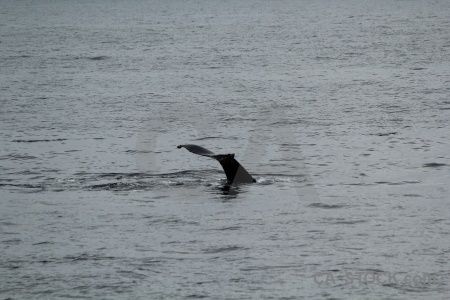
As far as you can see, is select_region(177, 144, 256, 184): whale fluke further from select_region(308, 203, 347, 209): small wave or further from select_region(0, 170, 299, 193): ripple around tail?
select_region(308, 203, 347, 209): small wave

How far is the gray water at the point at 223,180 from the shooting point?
7.87m

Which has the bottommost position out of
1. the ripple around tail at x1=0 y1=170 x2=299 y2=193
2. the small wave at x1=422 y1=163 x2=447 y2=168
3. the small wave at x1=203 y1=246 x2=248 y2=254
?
the ripple around tail at x1=0 y1=170 x2=299 y2=193

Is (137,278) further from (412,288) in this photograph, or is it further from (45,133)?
(45,133)

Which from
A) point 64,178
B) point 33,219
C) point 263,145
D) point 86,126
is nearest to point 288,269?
point 33,219

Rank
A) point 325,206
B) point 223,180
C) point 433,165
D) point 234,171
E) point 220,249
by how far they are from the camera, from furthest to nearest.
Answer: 1. point 433,165
2. point 223,180
3. point 234,171
4. point 325,206
5. point 220,249

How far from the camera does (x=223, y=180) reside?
11.4 metres

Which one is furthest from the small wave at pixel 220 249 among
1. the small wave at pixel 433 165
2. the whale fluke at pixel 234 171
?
the small wave at pixel 433 165

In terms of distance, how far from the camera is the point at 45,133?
15.0 metres

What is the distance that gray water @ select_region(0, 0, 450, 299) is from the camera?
25.8ft

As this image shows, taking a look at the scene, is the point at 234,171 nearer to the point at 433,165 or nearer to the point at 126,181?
the point at 126,181

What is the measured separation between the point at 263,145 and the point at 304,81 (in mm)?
8134

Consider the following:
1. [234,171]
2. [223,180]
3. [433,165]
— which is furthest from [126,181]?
[433,165]

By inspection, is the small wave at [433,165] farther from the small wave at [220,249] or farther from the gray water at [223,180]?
the small wave at [220,249]

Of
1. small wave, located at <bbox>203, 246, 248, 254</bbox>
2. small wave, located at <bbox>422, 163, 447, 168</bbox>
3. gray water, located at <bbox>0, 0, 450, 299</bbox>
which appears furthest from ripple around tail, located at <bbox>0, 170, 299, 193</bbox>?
small wave, located at <bbox>203, 246, 248, 254</bbox>
